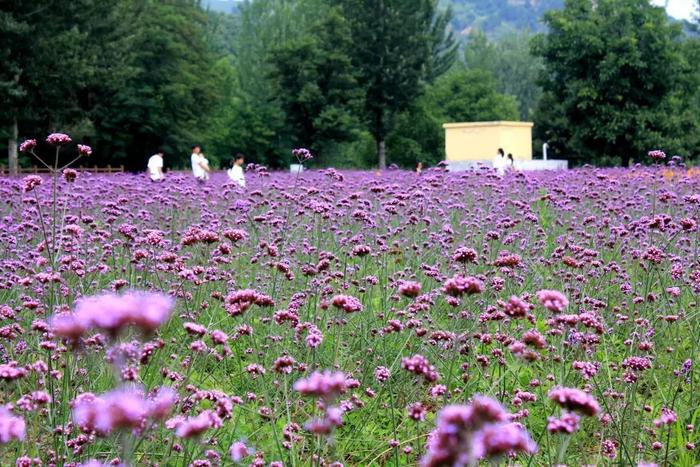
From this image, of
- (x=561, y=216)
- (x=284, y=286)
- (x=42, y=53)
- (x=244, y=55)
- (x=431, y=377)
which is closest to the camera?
(x=431, y=377)

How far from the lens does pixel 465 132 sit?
117 feet

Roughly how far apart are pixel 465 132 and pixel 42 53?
724 inches

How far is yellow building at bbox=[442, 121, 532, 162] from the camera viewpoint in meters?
34.6

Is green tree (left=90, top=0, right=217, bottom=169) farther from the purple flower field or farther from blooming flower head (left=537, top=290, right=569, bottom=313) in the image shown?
blooming flower head (left=537, top=290, right=569, bottom=313)

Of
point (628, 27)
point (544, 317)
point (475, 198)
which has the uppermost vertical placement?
point (628, 27)

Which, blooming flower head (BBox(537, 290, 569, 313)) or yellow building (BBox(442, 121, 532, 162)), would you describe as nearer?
blooming flower head (BBox(537, 290, 569, 313))

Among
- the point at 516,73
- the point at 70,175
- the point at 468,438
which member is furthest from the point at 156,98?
the point at 516,73

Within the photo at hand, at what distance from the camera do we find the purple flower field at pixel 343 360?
74.7 inches

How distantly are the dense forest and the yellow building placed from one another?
16.7 feet

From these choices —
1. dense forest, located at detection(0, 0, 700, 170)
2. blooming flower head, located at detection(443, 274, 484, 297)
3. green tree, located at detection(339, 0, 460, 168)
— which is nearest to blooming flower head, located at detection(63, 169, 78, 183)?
blooming flower head, located at detection(443, 274, 484, 297)

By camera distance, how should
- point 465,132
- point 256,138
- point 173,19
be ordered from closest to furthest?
point 465,132
point 173,19
point 256,138

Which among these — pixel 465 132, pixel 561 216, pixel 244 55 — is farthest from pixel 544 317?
pixel 244 55

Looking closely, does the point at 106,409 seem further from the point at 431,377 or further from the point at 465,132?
the point at 465,132

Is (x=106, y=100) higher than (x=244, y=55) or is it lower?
lower
